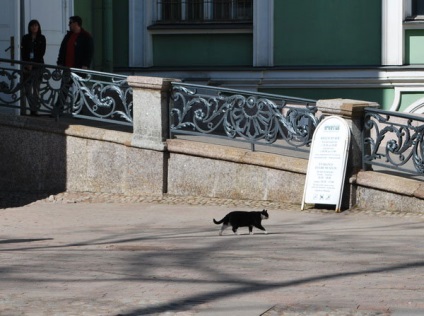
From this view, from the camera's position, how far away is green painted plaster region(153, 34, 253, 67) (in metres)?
Answer: 21.4

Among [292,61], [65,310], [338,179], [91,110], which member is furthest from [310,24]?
[65,310]

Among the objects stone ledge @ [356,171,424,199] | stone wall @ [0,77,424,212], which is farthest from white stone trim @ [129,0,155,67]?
stone ledge @ [356,171,424,199]

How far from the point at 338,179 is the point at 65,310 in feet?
23.1

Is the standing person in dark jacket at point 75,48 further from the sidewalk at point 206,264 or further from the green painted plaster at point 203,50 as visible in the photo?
the sidewalk at point 206,264

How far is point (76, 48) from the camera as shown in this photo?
18547 mm

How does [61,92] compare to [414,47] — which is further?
[414,47]

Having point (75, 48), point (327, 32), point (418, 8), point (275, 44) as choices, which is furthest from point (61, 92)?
point (418, 8)

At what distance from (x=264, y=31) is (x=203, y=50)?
110 cm

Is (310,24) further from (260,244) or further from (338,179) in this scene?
(260,244)

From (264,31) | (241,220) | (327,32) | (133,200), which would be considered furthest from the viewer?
(264,31)

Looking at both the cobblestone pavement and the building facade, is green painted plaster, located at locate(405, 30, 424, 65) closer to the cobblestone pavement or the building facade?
the building facade

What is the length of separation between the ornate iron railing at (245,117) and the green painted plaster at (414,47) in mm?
4593

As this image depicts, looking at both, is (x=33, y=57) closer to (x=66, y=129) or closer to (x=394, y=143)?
(x=66, y=129)

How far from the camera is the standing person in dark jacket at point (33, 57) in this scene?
689 inches
